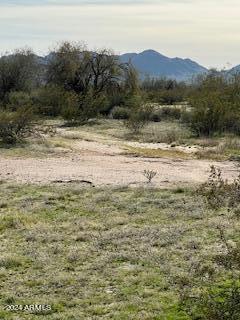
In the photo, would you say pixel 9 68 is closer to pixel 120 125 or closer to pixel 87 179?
pixel 120 125

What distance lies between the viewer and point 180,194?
1311 cm

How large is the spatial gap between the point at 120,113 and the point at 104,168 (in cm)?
1826

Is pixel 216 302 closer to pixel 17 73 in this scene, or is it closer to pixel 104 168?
pixel 104 168

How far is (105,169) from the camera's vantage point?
16.8m

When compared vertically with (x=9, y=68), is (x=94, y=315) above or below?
below

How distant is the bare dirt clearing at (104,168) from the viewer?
14984 mm

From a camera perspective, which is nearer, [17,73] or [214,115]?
[214,115]

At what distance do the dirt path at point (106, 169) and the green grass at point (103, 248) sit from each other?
4.96 feet

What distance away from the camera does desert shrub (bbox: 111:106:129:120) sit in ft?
114

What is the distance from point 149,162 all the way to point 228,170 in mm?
2748

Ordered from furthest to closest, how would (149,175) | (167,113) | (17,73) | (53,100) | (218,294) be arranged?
(17,73)
(53,100)
(167,113)
(149,175)
(218,294)

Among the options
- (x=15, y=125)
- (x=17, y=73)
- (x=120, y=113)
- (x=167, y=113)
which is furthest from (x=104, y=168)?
(x=17, y=73)

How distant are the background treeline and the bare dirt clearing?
3619 millimetres

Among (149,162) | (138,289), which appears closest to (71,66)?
(149,162)
